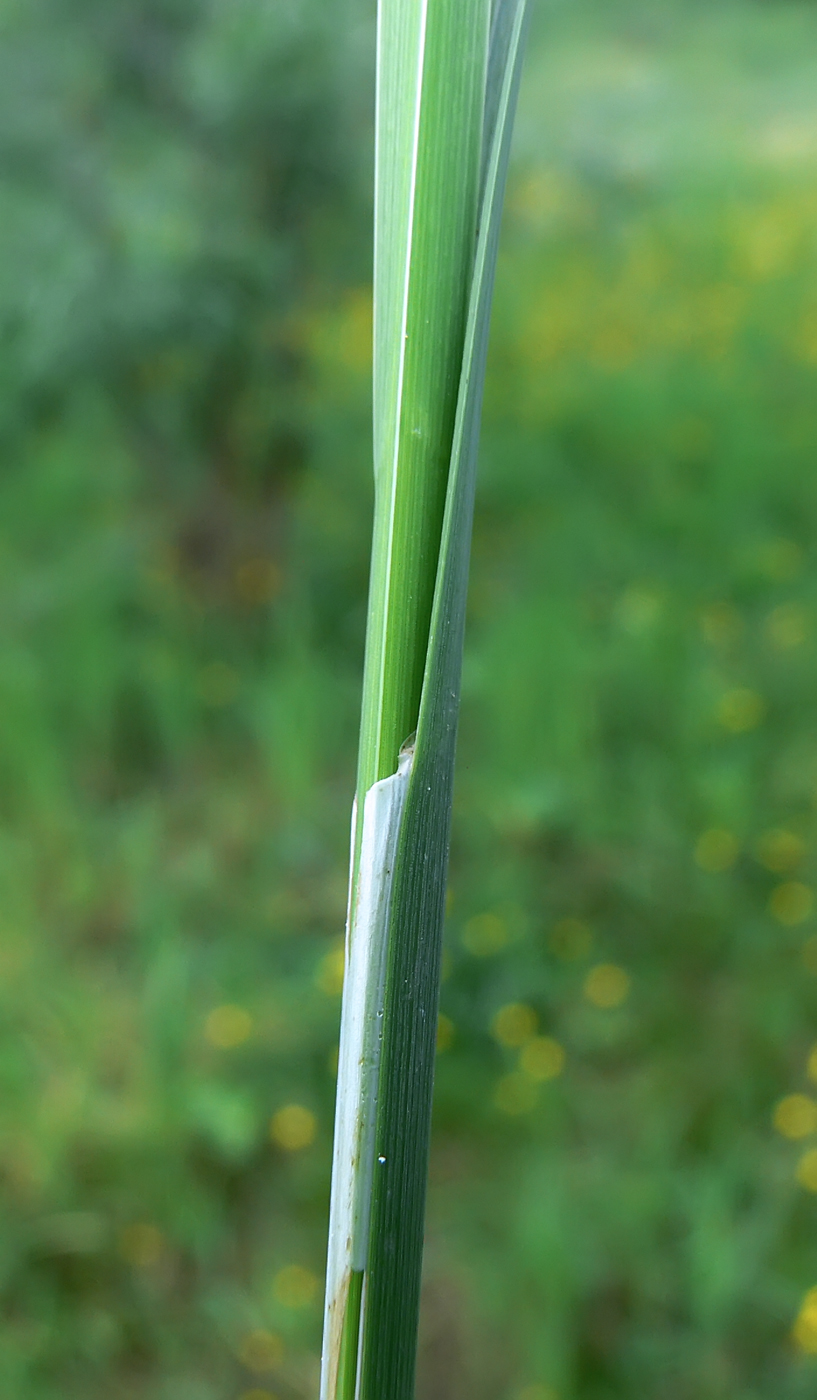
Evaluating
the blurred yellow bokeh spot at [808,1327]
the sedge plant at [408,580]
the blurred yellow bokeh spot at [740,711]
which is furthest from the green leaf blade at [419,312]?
the blurred yellow bokeh spot at [740,711]

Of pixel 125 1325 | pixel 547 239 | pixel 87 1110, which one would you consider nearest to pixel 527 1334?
pixel 125 1325

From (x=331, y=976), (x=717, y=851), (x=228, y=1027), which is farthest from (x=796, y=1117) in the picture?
(x=228, y=1027)

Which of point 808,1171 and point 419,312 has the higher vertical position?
point 419,312

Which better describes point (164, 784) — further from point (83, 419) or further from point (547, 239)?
point (547, 239)

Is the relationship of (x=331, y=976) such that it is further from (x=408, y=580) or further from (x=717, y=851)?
(x=408, y=580)

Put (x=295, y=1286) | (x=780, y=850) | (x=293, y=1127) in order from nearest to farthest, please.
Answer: (x=295, y=1286), (x=293, y=1127), (x=780, y=850)

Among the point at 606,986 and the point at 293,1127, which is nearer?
the point at 293,1127
